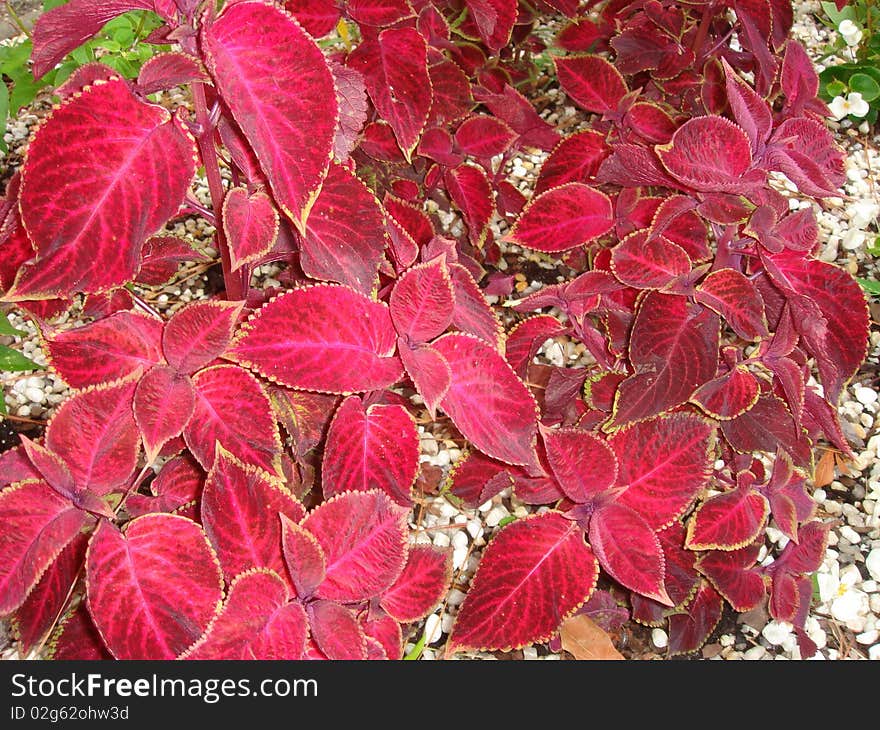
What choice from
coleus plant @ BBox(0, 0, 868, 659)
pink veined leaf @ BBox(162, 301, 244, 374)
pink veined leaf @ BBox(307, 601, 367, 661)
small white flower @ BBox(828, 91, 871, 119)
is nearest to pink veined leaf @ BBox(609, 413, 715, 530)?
coleus plant @ BBox(0, 0, 868, 659)

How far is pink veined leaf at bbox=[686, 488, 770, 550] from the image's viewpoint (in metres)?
1.06

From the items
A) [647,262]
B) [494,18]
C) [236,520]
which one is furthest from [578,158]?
[236,520]

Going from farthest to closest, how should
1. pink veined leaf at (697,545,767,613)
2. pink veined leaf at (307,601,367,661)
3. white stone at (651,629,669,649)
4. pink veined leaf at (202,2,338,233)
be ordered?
white stone at (651,629,669,649) → pink veined leaf at (697,545,767,613) → pink veined leaf at (307,601,367,661) → pink veined leaf at (202,2,338,233)

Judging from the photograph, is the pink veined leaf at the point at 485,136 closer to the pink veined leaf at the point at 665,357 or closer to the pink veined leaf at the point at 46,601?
the pink veined leaf at the point at 665,357

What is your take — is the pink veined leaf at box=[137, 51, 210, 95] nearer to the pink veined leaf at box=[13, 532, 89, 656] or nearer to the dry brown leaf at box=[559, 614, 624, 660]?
the pink veined leaf at box=[13, 532, 89, 656]

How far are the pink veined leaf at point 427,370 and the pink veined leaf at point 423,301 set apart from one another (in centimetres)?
2

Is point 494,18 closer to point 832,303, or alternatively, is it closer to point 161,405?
point 832,303

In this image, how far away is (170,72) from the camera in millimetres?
730

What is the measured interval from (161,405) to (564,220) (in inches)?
23.8

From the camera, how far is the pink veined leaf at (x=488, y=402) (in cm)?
88

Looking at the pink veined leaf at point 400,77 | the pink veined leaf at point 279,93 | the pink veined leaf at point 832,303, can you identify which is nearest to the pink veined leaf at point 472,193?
the pink veined leaf at point 400,77

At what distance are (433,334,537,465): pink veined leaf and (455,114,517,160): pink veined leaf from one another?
25.9 inches

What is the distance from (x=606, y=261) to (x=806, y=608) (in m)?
0.53

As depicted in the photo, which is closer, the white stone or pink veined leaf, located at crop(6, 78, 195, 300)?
pink veined leaf, located at crop(6, 78, 195, 300)
